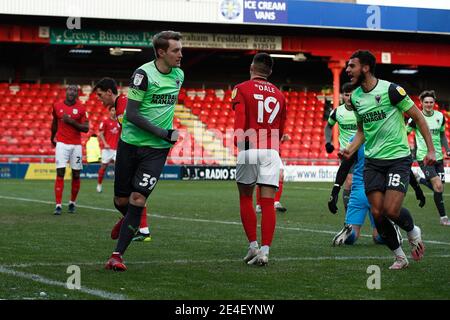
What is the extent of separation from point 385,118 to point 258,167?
1359mm

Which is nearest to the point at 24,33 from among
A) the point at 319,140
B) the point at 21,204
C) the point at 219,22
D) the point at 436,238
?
the point at 219,22

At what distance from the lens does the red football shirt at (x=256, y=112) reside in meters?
9.26

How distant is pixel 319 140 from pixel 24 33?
1266 centimetres

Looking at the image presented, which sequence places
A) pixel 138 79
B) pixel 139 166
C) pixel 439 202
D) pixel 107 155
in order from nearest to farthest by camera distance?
pixel 138 79 < pixel 139 166 < pixel 439 202 < pixel 107 155

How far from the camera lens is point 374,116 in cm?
887

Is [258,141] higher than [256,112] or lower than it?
lower

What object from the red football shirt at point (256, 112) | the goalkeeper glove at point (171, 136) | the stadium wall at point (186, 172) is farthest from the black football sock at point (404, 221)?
the stadium wall at point (186, 172)

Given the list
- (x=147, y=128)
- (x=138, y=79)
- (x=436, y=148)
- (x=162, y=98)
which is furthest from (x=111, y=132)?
(x=147, y=128)

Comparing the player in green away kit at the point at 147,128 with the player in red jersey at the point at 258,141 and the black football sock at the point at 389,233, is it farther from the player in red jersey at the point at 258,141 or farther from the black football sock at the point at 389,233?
the black football sock at the point at 389,233

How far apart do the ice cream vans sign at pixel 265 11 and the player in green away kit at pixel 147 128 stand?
2468cm

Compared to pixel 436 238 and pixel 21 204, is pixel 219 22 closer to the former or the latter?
pixel 21 204

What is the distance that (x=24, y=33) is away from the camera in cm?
3331

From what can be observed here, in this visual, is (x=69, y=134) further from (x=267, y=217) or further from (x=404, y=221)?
(x=404, y=221)

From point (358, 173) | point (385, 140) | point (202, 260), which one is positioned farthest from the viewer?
point (358, 173)
